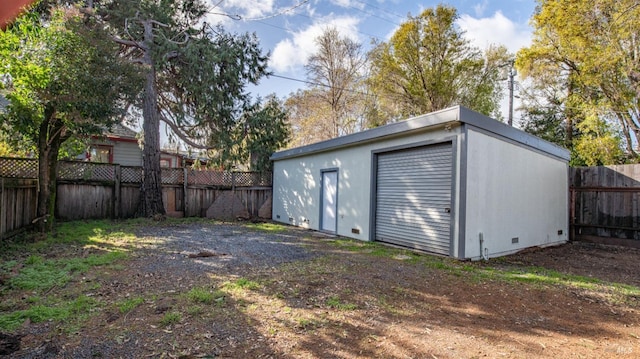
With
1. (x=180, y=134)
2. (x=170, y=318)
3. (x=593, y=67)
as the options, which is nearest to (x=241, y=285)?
(x=170, y=318)

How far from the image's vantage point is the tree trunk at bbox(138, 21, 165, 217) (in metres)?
9.91

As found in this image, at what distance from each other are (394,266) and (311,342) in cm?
263

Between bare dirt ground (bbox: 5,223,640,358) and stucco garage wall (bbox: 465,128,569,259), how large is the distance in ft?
2.19

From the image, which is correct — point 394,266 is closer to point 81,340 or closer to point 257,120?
point 81,340

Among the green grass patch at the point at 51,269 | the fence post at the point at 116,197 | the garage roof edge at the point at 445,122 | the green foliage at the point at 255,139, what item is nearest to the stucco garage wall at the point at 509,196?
the garage roof edge at the point at 445,122

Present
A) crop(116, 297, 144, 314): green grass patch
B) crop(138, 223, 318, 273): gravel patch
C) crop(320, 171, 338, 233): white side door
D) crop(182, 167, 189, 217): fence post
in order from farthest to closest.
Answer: crop(182, 167, 189, 217): fence post < crop(320, 171, 338, 233): white side door < crop(138, 223, 318, 273): gravel patch < crop(116, 297, 144, 314): green grass patch

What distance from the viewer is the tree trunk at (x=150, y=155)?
9914 millimetres

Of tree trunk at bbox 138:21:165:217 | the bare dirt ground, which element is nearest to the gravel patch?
the bare dirt ground

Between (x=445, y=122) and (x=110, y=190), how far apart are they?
954 centimetres

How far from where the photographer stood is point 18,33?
465 centimetres

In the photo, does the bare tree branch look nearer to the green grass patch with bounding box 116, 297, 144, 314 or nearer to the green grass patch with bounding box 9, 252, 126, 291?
the green grass patch with bounding box 9, 252, 126, 291

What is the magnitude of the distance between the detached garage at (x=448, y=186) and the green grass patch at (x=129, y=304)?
4.59 m

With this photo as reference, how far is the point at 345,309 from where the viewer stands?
10.1 feet

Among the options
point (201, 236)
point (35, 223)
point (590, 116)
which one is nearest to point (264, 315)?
point (201, 236)
